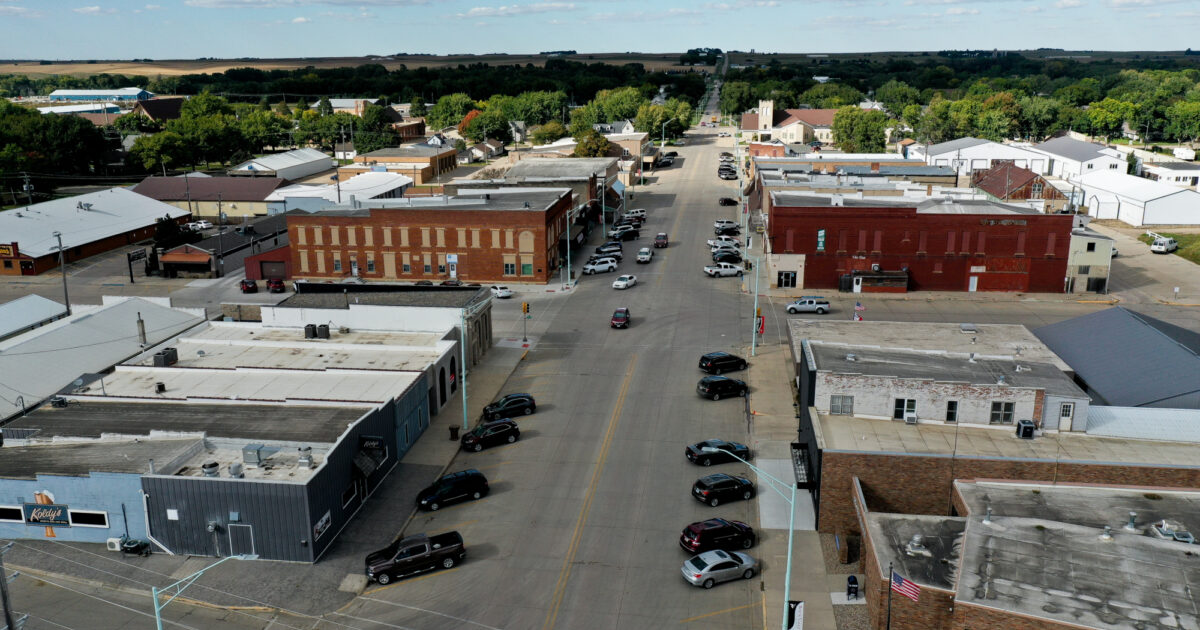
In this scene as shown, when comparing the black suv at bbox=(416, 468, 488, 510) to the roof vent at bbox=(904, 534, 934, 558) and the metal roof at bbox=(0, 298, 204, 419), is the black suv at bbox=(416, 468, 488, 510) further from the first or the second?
the metal roof at bbox=(0, 298, 204, 419)

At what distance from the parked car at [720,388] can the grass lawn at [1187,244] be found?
5982 centimetres

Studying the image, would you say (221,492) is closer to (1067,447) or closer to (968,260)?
(1067,447)

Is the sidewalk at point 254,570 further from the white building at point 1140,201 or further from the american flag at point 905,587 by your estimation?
the white building at point 1140,201

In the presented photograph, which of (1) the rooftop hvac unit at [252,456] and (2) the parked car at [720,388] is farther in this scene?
(2) the parked car at [720,388]

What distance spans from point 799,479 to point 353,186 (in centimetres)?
8526

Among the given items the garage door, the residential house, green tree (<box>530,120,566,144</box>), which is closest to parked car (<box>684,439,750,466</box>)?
the garage door

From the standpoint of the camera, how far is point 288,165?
445 feet

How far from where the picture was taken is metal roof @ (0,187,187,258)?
8244 centimetres

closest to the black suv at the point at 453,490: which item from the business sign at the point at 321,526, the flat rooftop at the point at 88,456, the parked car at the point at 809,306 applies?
the business sign at the point at 321,526

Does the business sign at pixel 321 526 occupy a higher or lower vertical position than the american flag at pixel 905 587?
lower

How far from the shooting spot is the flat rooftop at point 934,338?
144ft

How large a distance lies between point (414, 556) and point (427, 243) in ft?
158

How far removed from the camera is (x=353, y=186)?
109000 millimetres

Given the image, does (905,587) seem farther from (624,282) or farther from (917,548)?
(624,282)
